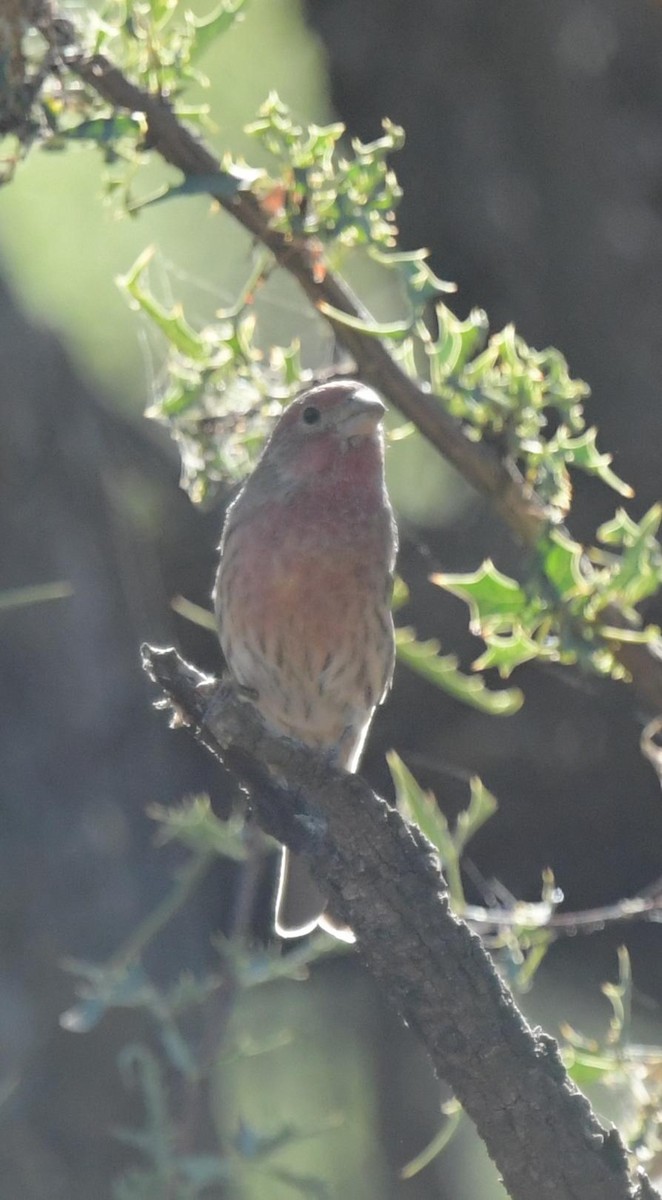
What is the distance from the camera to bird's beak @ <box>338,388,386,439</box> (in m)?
3.36

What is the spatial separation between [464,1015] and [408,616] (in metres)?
3.23

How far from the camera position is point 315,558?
11.1 feet

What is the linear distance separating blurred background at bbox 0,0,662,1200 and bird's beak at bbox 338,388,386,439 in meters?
1.35

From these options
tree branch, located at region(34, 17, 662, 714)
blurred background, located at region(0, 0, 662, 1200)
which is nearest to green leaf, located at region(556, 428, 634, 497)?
tree branch, located at region(34, 17, 662, 714)

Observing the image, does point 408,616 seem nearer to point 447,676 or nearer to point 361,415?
point 361,415

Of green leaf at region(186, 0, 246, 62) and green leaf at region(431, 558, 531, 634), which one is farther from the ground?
green leaf at region(186, 0, 246, 62)

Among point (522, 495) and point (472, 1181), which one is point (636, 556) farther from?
point (472, 1181)

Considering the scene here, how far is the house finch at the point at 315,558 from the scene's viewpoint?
3.40 m

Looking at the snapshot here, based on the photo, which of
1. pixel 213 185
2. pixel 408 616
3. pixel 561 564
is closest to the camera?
pixel 213 185

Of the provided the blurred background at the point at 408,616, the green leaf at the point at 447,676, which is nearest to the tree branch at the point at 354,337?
the green leaf at the point at 447,676

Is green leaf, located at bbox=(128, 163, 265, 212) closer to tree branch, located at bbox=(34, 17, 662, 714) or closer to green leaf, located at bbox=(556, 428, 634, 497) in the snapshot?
tree branch, located at bbox=(34, 17, 662, 714)

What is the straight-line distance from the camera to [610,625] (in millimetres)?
2684

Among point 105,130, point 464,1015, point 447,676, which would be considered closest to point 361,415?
point 447,676

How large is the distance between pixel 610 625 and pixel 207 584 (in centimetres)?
262
